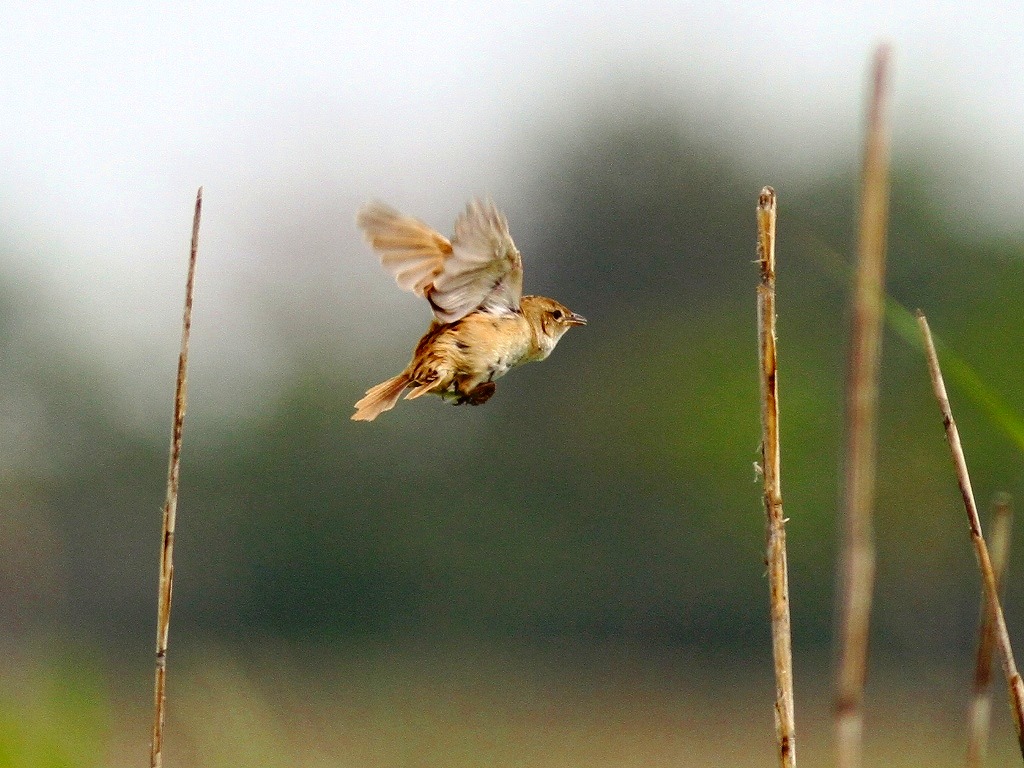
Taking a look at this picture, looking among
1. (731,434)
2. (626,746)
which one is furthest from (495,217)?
(731,434)

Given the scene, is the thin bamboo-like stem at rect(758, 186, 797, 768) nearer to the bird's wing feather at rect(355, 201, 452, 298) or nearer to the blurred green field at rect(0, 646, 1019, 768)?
the bird's wing feather at rect(355, 201, 452, 298)

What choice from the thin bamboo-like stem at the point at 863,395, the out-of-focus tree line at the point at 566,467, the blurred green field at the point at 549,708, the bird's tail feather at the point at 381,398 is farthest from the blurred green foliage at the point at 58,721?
the out-of-focus tree line at the point at 566,467

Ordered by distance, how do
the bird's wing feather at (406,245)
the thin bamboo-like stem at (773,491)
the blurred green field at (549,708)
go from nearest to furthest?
the thin bamboo-like stem at (773,491), the bird's wing feather at (406,245), the blurred green field at (549,708)

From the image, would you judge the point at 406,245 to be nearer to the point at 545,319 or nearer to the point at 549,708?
the point at 545,319

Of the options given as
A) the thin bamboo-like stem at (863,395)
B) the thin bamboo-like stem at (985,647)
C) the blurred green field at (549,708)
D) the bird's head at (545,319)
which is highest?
the bird's head at (545,319)

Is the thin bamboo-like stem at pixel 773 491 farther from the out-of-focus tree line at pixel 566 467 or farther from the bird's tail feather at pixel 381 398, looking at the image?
the out-of-focus tree line at pixel 566 467

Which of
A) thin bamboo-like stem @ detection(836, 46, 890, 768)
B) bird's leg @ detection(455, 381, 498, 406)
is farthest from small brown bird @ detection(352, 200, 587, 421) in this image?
thin bamboo-like stem @ detection(836, 46, 890, 768)

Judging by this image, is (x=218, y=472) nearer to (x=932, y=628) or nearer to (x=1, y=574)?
(x=1, y=574)
